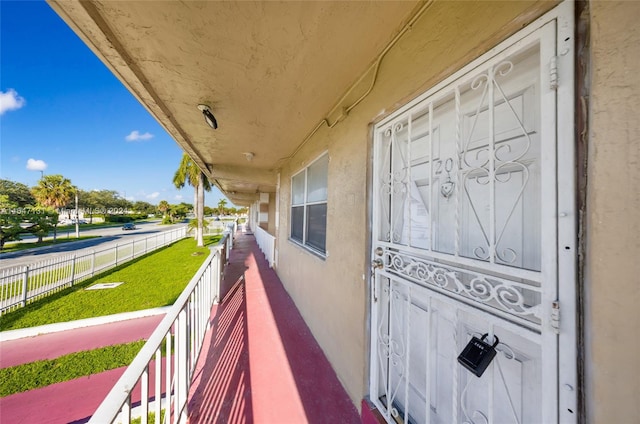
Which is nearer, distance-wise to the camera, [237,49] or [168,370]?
[168,370]

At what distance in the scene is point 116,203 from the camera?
219ft

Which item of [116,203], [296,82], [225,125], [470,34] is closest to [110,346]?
[225,125]

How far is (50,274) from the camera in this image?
599 cm

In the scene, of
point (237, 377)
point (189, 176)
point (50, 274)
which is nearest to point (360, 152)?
point (237, 377)

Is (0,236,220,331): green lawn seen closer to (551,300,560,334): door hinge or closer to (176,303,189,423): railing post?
(176,303,189,423): railing post

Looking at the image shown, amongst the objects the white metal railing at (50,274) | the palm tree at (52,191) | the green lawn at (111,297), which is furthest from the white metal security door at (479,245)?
the palm tree at (52,191)

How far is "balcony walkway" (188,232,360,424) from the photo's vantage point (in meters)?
1.87

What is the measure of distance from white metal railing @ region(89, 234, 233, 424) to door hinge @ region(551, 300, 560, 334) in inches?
65.8

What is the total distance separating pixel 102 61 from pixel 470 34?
2.55m

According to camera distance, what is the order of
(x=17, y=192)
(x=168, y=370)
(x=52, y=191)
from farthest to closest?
(x=17, y=192) < (x=52, y=191) < (x=168, y=370)

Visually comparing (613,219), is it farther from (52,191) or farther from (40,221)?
(52,191)

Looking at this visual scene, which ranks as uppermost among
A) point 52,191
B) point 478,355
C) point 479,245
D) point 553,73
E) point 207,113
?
point 52,191

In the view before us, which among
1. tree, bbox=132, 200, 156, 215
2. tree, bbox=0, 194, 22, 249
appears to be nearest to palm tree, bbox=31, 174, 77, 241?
tree, bbox=0, 194, 22, 249

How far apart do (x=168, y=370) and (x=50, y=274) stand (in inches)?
308
